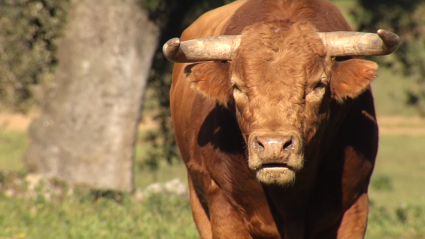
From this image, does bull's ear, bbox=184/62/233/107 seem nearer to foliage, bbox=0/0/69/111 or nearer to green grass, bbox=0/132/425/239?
green grass, bbox=0/132/425/239

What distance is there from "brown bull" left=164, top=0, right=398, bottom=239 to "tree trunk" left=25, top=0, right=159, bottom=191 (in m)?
5.91

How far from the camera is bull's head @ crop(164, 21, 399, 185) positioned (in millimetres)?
4281

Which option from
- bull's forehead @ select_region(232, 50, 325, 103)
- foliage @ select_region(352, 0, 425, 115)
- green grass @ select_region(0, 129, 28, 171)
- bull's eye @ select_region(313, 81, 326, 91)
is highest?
bull's forehead @ select_region(232, 50, 325, 103)

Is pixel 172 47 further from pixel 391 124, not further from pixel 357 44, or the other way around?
pixel 391 124

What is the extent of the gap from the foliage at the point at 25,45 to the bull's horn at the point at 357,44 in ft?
24.3

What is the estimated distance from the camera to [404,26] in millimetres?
12539

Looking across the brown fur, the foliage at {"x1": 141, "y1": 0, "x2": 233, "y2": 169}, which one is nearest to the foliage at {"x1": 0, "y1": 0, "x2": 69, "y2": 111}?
the foliage at {"x1": 141, "y1": 0, "x2": 233, "y2": 169}

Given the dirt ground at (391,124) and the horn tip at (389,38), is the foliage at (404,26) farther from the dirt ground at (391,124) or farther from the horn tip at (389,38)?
the dirt ground at (391,124)

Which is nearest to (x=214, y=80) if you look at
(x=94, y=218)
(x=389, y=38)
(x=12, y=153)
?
(x=389, y=38)

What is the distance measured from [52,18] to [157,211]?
3.92m

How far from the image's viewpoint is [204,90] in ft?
16.1

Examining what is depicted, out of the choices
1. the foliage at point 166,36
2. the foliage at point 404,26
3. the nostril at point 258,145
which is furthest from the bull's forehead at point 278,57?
the foliage at point 404,26

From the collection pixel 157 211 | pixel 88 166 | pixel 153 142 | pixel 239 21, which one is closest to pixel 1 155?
pixel 153 142

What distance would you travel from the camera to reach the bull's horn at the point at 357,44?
180 inches
